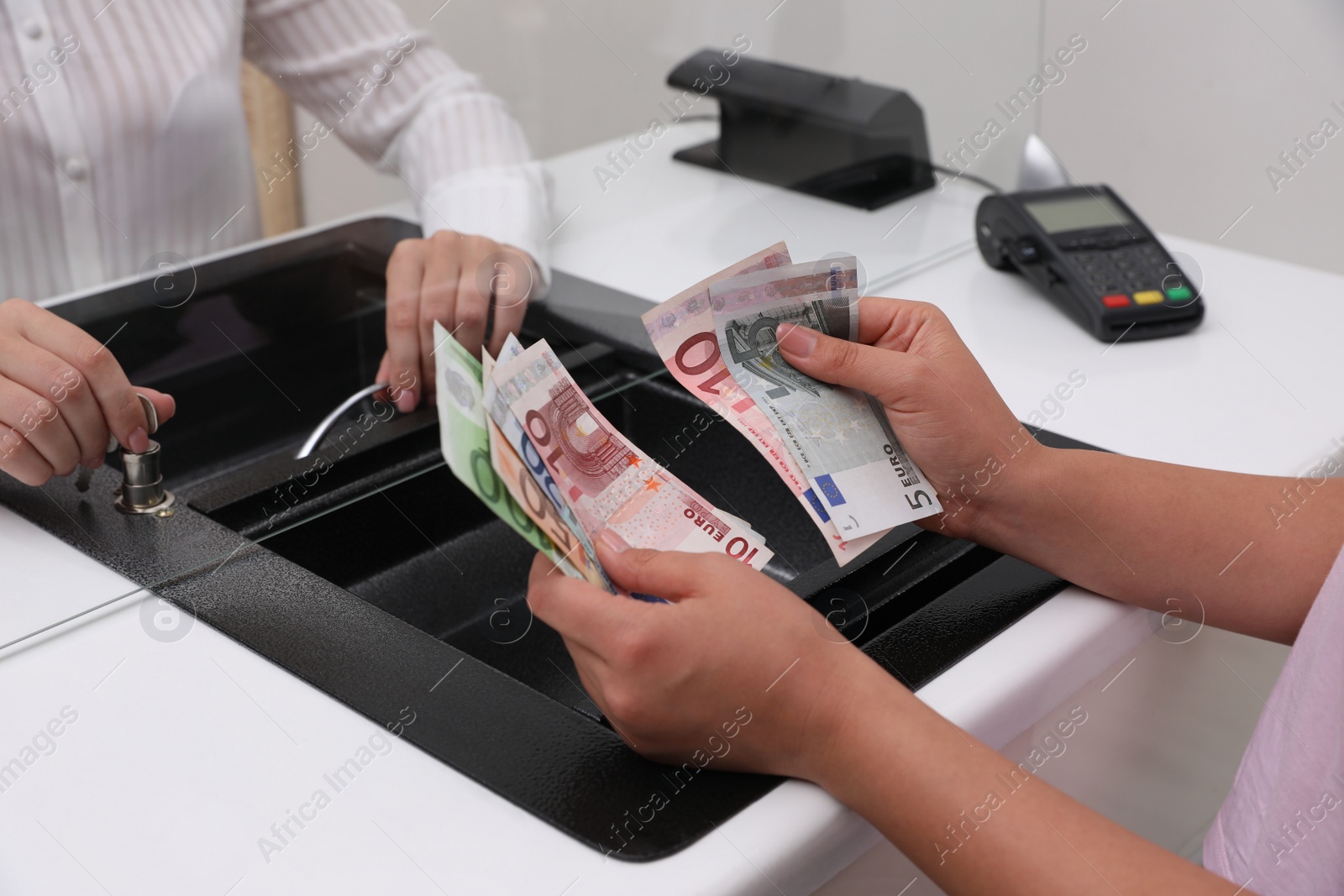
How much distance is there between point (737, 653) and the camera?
546mm

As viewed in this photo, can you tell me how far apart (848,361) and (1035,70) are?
96cm

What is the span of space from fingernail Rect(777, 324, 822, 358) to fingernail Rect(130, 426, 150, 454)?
44cm

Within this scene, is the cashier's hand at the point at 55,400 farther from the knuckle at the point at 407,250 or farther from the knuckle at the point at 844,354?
the knuckle at the point at 844,354

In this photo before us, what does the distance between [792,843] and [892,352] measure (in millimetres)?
304

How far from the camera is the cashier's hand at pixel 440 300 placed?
3.09ft

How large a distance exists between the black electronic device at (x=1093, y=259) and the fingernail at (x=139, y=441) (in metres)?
0.84

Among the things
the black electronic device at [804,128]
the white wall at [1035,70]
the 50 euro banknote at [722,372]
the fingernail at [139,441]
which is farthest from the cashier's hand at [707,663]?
the black electronic device at [804,128]

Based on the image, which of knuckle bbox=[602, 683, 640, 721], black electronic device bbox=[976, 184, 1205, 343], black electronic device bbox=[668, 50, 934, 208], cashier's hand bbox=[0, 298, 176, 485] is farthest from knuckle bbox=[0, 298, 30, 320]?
black electronic device bbox=[976, 184, 1205, 343]

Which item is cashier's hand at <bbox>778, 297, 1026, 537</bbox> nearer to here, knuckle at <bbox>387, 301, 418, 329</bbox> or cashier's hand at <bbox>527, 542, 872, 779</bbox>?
cashier's hand at <bbox>527, 542, 872, 779</bbox>

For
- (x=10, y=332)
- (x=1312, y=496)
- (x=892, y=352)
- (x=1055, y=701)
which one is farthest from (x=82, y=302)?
(x=1312, y=496)

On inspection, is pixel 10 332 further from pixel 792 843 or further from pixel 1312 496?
pixel 1312 496

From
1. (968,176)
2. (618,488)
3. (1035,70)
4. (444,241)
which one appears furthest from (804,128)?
(618,488)

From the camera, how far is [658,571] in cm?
57

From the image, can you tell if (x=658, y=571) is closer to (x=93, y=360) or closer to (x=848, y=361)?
(x=848, y=361)
